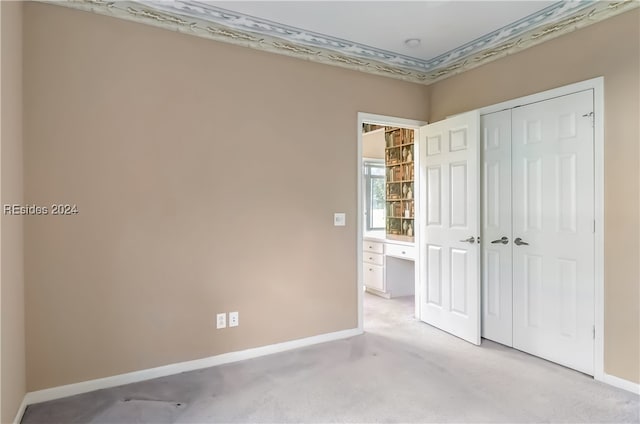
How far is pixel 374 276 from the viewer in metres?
5.24

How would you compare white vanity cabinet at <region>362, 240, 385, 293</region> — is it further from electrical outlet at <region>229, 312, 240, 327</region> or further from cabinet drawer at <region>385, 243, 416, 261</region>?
electrical outlet at <region>229, 312, 240, 327</region>

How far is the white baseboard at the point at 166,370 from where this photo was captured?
2.35m

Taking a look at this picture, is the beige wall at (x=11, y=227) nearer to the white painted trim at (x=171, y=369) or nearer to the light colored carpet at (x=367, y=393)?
the white painted trim at (x=171, y=369)

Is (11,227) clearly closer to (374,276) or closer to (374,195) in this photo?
(374,276)

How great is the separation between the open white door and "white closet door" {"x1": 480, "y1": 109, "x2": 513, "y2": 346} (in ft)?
0.60

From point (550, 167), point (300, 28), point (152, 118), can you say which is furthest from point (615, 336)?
point (152, 118)

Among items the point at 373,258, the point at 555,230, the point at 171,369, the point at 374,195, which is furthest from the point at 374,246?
the point at 171,369

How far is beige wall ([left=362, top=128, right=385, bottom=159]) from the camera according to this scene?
5941 millimetres

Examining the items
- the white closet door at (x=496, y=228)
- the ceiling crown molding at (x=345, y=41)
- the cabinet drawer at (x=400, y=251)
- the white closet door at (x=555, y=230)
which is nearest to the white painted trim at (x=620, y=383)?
the white closet door at (x=555, y=230)

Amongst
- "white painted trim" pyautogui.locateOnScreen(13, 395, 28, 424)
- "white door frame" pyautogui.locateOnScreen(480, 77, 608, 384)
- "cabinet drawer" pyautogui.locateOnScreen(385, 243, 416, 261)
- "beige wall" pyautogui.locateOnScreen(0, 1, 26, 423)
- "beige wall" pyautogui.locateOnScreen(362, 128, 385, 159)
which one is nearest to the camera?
"beige wall" pyautogui.locateOnScreen(0, 1, 26, 423)

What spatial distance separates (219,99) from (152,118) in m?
0.54

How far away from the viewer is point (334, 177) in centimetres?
345

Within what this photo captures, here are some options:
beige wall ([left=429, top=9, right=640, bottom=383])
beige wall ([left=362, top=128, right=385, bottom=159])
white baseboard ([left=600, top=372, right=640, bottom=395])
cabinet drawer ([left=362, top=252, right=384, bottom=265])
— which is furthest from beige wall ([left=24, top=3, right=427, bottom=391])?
beige wall ([left=362, top=128, right=385, bottom=159])

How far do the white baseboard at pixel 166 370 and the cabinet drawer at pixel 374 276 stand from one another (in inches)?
66.6
